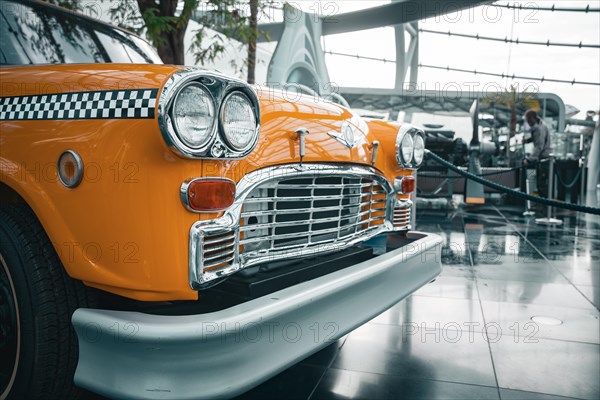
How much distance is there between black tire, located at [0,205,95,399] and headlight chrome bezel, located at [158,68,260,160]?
57 centimetres

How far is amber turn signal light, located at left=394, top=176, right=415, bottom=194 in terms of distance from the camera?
8.84 feet

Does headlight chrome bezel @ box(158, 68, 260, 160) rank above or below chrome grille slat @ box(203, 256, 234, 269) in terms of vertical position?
above

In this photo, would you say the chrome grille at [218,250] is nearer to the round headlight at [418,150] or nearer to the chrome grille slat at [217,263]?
the chrome grille slat at [217,263]

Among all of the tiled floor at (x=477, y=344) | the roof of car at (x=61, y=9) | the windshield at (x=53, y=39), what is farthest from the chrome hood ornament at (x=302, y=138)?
the roof of car at (x=61, y=9)

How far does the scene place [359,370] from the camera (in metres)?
2.32

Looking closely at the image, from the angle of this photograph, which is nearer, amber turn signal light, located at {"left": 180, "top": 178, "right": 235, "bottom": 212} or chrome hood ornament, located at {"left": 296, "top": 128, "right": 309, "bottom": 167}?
amber turn signal light, located at {"left": 180, "top": 178, "right": 235, "bottom": 212}

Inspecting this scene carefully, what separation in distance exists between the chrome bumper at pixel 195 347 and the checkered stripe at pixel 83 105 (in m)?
0.57

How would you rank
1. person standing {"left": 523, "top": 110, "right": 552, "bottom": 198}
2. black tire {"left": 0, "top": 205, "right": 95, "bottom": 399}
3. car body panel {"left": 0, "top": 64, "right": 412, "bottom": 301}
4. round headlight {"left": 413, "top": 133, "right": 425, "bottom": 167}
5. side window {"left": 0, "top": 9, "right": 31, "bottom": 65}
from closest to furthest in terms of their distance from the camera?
car body panel {"left": 0, "top": 64, "right": 412, "bottom": 301} → black tire {"left": 0, "top": 205, "right": 95, "bottom": 399} → side window {"left": 0, "top": 9, "right": 31, "bottom": 65} → round headlight {"left": 413, "top": 133, "right": 425, "bottom": 167} → person standing {"left": 523, "top": 110, "right": 552, "bottom": 198}

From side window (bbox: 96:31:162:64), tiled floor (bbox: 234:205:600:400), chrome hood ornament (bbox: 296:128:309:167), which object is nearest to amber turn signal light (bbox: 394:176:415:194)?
tiled floor (bbox: 234:205:600:400)

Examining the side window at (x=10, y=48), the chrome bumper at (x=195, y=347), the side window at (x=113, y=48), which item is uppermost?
the side window at (x=113, y=48)

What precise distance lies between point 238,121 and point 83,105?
0.47m

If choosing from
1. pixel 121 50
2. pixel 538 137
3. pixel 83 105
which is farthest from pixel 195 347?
pixel 538 137

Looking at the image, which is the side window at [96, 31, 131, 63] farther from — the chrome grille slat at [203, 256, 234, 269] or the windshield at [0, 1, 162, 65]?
the chrome grille slat at [203, 256, 234, 269]

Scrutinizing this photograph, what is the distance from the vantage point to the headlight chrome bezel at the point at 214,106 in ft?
4.58
